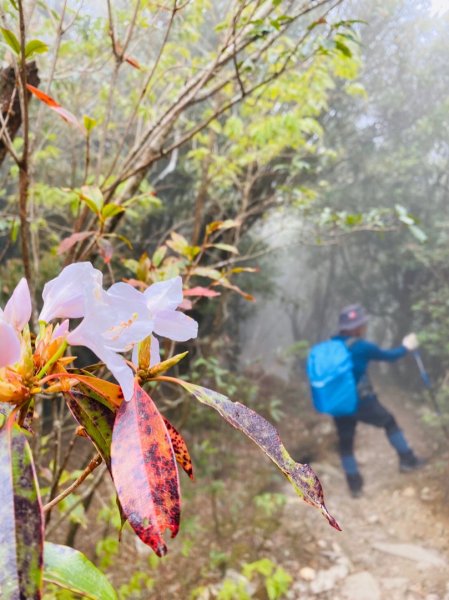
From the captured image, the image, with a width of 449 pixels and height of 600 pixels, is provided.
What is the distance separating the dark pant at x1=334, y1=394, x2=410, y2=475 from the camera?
4.09 m

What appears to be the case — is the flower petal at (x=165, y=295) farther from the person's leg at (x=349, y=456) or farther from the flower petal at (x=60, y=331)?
the person's leg at (x=349, y=456)

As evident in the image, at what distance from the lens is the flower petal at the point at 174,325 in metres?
0.47

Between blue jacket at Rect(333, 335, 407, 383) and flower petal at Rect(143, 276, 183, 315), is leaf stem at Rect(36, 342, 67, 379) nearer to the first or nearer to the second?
flower petal at Rect(143, 276, 183, 315)

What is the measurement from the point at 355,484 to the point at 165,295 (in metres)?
4.20

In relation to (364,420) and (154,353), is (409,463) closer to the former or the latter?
(364,420)

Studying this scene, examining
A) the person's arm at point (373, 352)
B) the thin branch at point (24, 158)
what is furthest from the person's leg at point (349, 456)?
the thin branch at point (24, 158)

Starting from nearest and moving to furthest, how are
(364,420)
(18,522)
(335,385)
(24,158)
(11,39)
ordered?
(18,522)
(11,39)
(24,158)
(335,385)
(364,420)

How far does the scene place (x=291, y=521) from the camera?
357 centimetres

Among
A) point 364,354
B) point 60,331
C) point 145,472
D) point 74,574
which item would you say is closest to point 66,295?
point 60,331

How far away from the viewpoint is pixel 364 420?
436 cm

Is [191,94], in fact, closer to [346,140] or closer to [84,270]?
[84,270]

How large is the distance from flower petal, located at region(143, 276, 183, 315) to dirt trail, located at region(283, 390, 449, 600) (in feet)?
9.11

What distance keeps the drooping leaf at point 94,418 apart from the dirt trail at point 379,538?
8.95 ft

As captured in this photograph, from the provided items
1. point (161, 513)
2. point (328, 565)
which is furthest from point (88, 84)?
point (328, 565)
